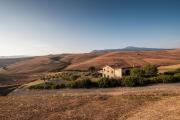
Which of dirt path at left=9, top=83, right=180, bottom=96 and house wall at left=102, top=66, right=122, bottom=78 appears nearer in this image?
dirt path at left=9, top=83, right=180, bottom=96

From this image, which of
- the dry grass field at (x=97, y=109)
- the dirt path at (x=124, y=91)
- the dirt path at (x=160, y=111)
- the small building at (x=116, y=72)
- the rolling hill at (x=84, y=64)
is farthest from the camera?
the rolling hill at (x=84, y=64)

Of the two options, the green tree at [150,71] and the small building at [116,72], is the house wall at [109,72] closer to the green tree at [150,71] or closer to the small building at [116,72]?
the small building at [116,72]

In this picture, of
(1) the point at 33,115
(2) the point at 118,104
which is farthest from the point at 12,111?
(2) the point at 118,104

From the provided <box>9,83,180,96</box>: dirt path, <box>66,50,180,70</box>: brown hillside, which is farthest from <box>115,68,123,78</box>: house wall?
<box>66,50,180,70</box>: brown hillside

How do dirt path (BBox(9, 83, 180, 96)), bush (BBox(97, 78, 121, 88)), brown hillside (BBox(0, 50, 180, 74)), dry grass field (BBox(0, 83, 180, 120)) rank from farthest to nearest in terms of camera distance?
brown hillside (BBox(0, 50, 180, 74))
bush (BBox(97, 78, 121, 88))
dirt path (BBox(9, 83, 180, 96))
dry grass field (BBox(0, 83, 180, 120))

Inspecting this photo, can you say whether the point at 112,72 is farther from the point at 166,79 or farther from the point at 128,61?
the point at 128,61

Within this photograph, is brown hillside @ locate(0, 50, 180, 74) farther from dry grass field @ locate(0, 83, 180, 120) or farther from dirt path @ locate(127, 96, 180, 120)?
dirt path @ locate(127, 96, 180, 120)

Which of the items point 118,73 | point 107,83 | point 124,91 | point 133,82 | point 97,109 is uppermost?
point 118,73

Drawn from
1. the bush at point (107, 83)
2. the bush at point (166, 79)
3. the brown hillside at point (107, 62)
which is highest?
the brown hillside at point (107, 62)

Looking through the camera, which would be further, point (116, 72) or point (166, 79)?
point (116, 72)

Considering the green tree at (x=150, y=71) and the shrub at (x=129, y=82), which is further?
the green tree at (x=150, y=71)

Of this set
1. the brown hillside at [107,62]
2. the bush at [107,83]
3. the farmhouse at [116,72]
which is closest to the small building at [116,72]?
the farmhouse at [116,72]

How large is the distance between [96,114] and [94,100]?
26.2ft

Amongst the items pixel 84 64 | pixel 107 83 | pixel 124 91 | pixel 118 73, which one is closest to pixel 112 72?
pixel 118 73
